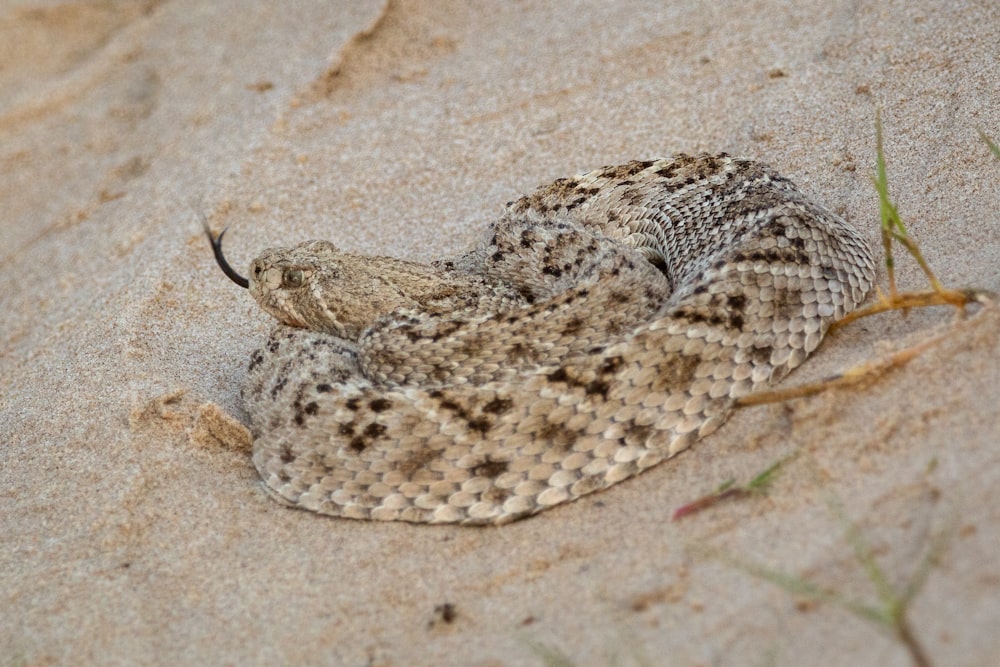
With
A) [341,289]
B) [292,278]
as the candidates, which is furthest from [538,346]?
[292,278]

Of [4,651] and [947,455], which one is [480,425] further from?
[4,651]

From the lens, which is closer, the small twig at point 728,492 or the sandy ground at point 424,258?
the sandy ground at point 424,258

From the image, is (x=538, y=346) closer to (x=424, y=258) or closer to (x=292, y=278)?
(x=292, y=278)

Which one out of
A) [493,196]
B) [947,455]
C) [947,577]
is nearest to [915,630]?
[947,577]

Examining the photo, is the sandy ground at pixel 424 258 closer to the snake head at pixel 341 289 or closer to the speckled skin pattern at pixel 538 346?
the speckled skin pattern at pixel 538 346

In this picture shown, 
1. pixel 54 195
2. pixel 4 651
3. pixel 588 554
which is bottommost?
pixel 588 554

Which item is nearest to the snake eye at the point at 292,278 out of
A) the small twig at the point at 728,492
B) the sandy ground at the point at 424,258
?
the sandy ground at the point at 424,258
